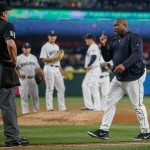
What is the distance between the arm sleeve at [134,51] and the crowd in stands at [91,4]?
20361 millimetres

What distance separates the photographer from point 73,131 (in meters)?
10.6

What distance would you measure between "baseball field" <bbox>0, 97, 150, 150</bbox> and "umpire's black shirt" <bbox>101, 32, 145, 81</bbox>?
99 cm

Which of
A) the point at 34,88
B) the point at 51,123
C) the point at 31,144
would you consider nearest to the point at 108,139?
the point at 31,144

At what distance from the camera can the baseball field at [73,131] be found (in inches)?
324

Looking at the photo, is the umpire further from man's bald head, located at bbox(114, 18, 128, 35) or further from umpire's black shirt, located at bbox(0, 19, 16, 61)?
man's bald head, located at bbox(114, 18, 128, 35)

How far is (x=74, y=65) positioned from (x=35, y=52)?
85.5 inches

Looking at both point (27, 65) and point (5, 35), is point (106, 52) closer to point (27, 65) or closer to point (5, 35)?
point (5, 35)

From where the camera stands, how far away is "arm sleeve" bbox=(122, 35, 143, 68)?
894 centimetres

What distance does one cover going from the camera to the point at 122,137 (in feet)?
31.3

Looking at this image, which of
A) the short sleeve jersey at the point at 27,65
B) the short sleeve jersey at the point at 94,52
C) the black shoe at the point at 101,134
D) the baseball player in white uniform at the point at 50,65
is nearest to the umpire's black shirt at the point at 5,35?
the black shoe at the point at 101,134

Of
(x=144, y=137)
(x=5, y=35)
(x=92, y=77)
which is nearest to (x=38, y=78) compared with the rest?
(x=92, y=77)

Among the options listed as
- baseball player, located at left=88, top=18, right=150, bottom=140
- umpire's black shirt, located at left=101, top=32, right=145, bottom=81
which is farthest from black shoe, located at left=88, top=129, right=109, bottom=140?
umpire's black shirt, located at left=101, top=32, right=145, bottom=81

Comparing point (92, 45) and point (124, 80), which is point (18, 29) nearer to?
point (92, 45)

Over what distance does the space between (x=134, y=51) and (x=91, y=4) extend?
860 inches
